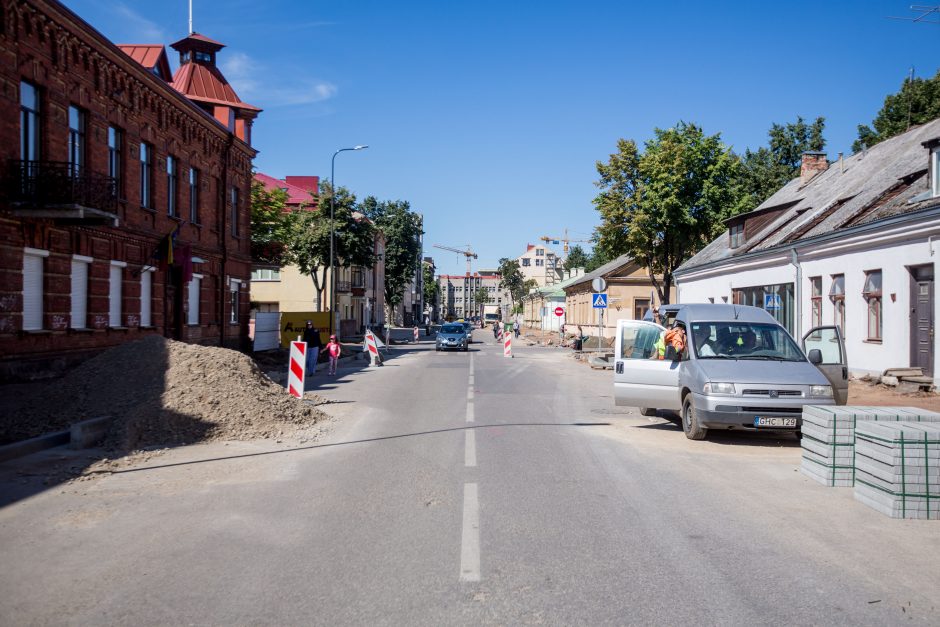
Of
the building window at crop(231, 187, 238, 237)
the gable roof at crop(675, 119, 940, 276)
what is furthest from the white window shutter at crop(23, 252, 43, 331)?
the gable roof at crop(675, 119, 940, 276)

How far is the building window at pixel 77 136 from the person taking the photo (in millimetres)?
18906

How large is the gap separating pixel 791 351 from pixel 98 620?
10351mm

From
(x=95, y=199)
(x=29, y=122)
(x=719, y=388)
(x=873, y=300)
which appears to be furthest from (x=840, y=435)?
(x=29, y=122)

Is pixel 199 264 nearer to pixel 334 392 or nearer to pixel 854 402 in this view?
pixel 334 392

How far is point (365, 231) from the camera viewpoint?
1877 inches

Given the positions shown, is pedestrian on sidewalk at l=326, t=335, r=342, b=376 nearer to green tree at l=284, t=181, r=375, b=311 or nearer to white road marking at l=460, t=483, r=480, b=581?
white road marking at l=460, t=483, r=480, b=581

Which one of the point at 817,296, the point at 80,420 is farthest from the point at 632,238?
the point at 80,420

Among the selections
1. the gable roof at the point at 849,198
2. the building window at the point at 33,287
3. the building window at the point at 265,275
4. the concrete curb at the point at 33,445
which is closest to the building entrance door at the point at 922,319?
the gable roof at the point at 849,198

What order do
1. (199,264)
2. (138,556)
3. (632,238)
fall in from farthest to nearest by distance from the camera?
(632,238) < (199,264) < (138,556)

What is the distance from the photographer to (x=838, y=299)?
22.6m

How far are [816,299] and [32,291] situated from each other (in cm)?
2201

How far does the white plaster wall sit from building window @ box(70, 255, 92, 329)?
20.4 metres

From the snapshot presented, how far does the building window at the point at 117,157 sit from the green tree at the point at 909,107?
117ft

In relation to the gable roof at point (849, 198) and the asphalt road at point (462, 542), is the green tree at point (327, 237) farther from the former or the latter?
the asphalt road at point (462, 542)
